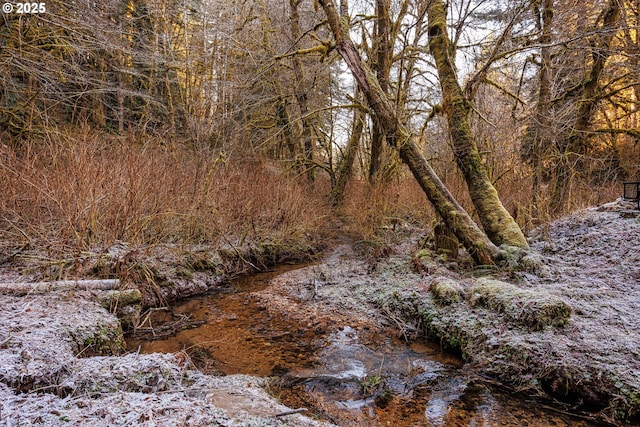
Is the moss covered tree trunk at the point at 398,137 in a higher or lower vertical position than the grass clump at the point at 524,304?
higher

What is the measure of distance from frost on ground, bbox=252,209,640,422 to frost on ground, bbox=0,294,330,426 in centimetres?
205

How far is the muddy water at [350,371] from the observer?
2.71 metres

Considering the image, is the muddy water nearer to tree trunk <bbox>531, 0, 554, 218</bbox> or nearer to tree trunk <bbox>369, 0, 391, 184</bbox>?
tree trunk <bbox>531, 0, 554, 218</bbox>

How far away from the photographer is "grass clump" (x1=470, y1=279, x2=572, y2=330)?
341 centimetres

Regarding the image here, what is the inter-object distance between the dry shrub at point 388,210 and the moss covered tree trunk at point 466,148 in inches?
81.0

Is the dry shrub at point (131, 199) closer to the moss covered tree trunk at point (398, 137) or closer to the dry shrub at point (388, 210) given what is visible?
the dry shrub at point (388, 210)

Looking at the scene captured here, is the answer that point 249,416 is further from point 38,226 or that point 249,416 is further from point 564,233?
point 564,233

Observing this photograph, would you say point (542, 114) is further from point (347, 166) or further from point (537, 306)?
point (347, 166)

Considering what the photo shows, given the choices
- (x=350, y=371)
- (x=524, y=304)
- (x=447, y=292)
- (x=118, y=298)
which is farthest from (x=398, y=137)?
(x=118, y=298)

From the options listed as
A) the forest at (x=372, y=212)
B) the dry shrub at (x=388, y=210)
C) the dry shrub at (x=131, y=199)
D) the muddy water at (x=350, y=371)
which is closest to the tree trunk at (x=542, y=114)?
the forest at (x=372, y=212)

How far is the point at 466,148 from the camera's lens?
19.5 ft

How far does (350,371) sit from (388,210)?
4.91 meters

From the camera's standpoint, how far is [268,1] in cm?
1127

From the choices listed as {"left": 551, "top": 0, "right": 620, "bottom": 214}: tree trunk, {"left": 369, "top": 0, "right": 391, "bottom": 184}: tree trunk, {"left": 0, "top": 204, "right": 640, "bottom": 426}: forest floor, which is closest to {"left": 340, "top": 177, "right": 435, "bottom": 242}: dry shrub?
{"left": 369, "top": 0, "right": 391, "bottom": 184}: tree trunk
